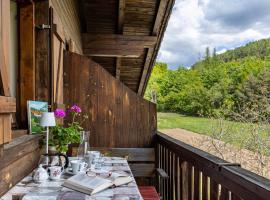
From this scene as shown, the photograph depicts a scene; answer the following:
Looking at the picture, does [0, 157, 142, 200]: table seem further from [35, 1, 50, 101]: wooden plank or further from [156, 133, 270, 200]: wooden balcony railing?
[35, 1, 50, 101]: wooden plank

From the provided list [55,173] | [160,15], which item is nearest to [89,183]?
[55,173]

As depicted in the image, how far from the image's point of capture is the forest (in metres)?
10.6

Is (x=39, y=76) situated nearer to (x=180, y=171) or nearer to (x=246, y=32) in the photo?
(x=180, y=171)

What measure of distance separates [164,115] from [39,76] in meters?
16.3

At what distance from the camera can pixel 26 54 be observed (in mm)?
2623

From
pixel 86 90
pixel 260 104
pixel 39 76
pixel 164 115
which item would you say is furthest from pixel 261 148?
pixel 164 115

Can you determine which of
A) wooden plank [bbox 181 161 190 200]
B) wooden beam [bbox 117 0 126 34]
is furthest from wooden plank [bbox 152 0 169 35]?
wooden plank [bbox 181 161 190 200]

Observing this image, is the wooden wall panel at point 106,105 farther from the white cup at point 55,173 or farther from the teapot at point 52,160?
the white cup at point 55,173

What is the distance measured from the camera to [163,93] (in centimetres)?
2197

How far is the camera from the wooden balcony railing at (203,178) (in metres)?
1.41

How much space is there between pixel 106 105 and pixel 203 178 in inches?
88.5

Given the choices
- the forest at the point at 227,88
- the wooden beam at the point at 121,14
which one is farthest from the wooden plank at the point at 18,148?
the forest at the point at 227,88

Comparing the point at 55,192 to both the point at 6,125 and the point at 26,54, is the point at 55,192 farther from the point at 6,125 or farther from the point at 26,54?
the point at 26,54

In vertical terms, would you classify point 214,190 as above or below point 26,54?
below
